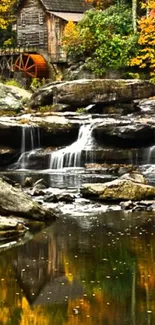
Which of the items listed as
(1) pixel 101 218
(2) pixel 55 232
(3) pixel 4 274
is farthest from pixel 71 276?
(1) pixel 101 218

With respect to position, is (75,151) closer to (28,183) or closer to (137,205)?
(28,183)

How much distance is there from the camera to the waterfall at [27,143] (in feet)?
86.1

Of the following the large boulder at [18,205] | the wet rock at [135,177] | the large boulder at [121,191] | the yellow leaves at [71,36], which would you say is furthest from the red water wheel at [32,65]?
the large boulder at [18,205]

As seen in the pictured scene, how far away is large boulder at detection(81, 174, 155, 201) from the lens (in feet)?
54.6

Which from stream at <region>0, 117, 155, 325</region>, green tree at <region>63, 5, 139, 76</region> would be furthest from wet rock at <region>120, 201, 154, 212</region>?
green tree at <region>63, 5, 139, 76</region>

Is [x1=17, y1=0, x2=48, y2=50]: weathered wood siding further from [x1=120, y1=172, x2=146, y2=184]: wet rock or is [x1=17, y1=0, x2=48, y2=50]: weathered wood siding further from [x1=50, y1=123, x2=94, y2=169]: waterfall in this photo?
[x1=120, y1=172, x2=146, y2=184]: wet rock

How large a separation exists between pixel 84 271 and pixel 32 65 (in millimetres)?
34071

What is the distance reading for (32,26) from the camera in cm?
4603

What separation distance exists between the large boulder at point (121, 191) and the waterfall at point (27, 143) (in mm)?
8988

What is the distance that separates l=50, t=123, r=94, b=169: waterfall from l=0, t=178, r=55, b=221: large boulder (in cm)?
1080

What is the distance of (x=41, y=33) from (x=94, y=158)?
22647 mm

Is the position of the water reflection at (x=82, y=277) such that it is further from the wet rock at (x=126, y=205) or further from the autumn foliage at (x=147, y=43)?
the autumn foliage at (x=147, y=43)

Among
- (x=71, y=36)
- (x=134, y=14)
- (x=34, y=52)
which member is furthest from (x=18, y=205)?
(x=34, y=52)

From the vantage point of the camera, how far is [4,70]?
45625 mm
